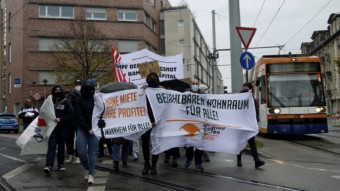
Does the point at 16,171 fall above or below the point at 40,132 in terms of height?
below

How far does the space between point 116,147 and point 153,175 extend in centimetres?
124

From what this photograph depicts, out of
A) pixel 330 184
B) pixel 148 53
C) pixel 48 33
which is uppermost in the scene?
pixel 48 33

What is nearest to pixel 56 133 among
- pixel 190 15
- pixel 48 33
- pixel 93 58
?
pixel 93 58

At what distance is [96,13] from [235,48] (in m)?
35.0

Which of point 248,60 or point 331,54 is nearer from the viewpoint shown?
A: point 248,60

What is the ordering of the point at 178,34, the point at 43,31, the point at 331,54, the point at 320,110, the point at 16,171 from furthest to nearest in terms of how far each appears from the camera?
1. the point at 331,54
2. the point at 178,34
3. the point at 43,31
4. the point at 320,110
5. the point at 16,171

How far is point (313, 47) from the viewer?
3206 inches

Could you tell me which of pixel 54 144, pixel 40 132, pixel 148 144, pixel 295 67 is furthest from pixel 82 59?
pixel 148 144

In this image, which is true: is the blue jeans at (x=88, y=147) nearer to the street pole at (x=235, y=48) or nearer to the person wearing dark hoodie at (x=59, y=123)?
the person wearing dark hoodie at (x=59, y=123)

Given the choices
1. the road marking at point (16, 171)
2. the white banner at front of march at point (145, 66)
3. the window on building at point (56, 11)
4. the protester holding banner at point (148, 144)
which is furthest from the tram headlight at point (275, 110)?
the window on building at point (56, 11)

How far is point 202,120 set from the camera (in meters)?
9.09

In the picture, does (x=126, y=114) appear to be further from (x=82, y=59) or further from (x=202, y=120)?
(x=82, y=59)

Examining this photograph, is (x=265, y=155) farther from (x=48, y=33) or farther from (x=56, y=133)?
(x=48, y=33)

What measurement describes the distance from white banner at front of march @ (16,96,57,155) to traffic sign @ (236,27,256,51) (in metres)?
6.46
